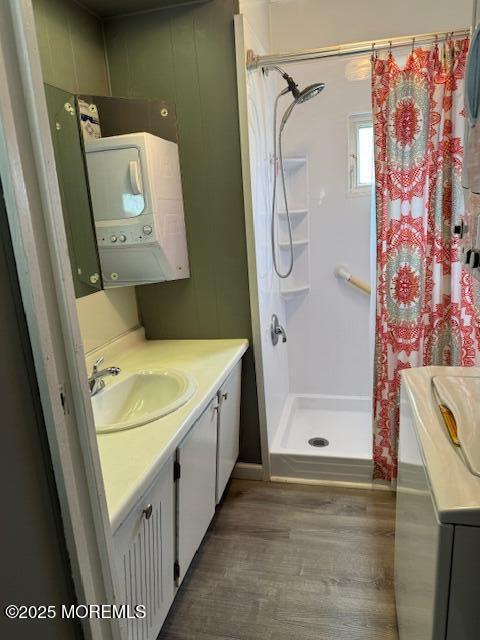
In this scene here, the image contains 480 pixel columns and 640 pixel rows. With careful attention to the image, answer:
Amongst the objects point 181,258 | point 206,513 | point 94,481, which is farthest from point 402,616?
point 181,258

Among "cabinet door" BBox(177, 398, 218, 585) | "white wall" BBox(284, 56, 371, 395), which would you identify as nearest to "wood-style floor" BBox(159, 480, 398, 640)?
"cabinet door" BBox(177, 398, 218, 585)

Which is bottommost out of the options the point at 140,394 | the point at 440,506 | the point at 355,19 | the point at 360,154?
the point at 140,394

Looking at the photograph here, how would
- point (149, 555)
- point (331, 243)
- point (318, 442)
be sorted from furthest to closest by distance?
1. point (331, 243)
2. point (318, 442)
3. point (149, 555)

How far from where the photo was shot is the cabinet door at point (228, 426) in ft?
6.42

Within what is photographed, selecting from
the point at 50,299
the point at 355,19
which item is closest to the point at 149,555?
the point at 50,299

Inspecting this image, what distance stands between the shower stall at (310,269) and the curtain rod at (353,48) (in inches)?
3.3

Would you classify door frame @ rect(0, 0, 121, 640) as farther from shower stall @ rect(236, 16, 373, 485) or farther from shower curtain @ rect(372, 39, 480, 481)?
shower curtain @ rect(372, 39, 480, 481)

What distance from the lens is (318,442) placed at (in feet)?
8.95

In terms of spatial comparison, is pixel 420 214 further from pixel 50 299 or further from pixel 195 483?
pixel 50 299

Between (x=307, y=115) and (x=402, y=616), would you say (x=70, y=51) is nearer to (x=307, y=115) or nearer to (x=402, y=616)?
(x=307, y=115)

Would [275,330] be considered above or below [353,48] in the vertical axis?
below

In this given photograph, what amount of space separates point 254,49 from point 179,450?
1880 mm

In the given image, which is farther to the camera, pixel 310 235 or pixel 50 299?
pixel 310 235

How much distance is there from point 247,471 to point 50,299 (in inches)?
79.6
